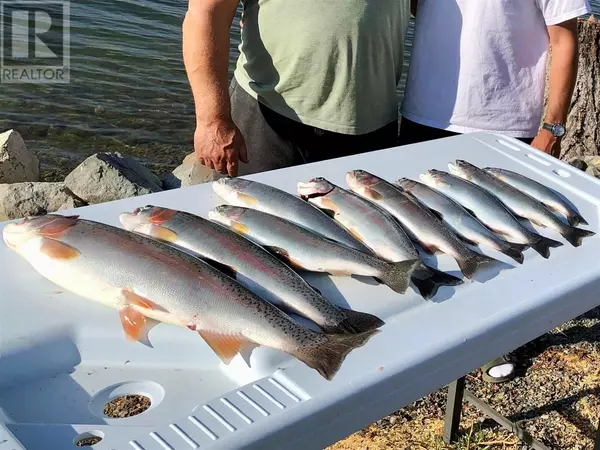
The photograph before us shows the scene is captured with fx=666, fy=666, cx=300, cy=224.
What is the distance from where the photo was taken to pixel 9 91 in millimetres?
8664

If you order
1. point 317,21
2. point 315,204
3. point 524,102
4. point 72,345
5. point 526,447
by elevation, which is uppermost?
point 317,21

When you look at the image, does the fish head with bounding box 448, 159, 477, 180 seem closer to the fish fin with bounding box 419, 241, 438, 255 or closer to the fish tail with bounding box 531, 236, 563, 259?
the fish tail with bounding box 531, 236, 563, 259

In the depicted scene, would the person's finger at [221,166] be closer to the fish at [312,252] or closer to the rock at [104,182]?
the fish at [312,252]

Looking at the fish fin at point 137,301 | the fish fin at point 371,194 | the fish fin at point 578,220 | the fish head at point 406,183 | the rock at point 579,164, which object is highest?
the fish head at point 406,183

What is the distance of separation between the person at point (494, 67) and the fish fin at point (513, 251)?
1250 millimetres

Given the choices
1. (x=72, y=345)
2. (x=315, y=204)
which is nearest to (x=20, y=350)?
(x=72, y=345)

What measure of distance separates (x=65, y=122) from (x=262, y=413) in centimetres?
743

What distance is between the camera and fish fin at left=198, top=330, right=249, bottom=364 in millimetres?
1519

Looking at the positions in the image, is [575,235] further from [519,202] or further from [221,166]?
[221,166]

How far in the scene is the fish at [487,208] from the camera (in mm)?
2130

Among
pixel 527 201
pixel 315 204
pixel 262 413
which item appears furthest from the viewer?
pixel 527 201

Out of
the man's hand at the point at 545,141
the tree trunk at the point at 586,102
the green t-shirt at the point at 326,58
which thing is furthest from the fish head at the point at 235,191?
the tree trunk at the point at 586,102

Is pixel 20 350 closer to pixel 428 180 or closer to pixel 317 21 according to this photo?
pixel 428 180

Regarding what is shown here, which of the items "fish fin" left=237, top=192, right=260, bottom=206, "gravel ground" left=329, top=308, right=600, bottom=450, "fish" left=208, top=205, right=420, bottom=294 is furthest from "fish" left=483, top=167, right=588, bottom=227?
"gravel ground" left=329, top=308, right=600, bottom=450
